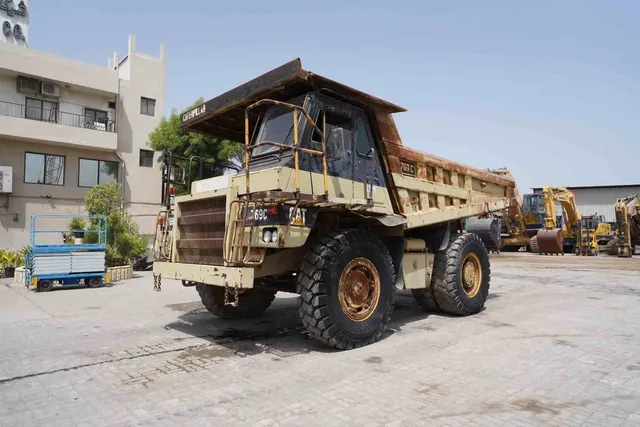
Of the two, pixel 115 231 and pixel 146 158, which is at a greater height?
pixel 146 158

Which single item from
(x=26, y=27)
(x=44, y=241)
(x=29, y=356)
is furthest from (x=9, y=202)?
(x=29, y=356)

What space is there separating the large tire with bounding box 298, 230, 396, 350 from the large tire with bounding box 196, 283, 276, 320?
193 centimetres

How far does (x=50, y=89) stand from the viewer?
844 inches

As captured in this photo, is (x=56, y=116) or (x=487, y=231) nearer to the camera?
(x=487, y=231)

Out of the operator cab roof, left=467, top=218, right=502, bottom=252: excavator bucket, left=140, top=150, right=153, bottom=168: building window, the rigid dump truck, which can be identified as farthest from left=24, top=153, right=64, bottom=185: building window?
left=467, top=218, right=502, bottom=252: excavator bucket

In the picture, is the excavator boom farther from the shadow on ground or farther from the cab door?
Answer: the cab door

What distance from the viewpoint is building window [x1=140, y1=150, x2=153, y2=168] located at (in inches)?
969

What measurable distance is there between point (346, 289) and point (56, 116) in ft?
71.8

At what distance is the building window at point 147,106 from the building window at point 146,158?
2180 mm

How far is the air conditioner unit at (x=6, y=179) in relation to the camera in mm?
19312

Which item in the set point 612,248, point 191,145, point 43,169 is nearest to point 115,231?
point 191,145

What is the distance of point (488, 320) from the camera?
23.7ft

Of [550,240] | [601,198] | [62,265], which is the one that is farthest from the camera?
[601,198]

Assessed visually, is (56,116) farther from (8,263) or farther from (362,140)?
(362,140)
